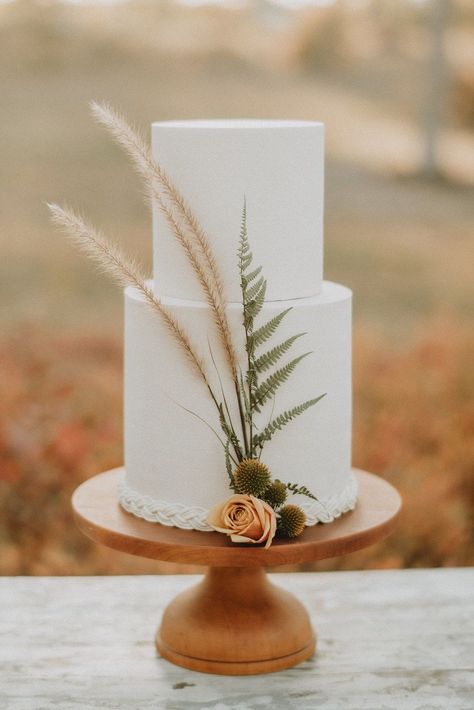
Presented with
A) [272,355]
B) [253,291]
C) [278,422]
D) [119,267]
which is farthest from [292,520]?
[119,267]

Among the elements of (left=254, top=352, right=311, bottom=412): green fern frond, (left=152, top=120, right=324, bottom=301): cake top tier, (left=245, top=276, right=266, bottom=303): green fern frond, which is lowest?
(left=254, top=352, right=311, bottom=412): green fern frond

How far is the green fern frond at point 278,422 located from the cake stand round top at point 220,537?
0.16 m

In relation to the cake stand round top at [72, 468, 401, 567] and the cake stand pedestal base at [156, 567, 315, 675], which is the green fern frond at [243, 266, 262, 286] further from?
the cake stand pedestal base at [156, 567, 315, 675]

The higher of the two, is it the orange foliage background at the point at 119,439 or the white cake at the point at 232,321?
the white cake at the point at 232,321

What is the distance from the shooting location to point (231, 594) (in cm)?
170

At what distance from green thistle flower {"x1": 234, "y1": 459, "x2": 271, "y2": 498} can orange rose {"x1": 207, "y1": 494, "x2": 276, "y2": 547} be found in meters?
0.02

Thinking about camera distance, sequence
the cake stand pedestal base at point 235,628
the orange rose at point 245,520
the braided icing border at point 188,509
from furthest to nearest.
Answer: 1. the cake stand pedestal base at point 235,628
2. the braided icing border at point 188,509
3. the orange rose at point 245,520

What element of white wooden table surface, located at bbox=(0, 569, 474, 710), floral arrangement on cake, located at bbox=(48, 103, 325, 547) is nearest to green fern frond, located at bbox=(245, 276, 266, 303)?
floral arrangement on cake, located at bbox=(48, 103, 325, 547)

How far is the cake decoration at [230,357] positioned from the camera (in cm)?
149

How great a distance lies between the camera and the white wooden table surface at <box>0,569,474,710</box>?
1.60m

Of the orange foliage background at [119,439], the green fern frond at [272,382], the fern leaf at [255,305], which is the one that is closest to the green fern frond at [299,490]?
the green fern frond at [272,382]

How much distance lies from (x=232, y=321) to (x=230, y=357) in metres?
0.06

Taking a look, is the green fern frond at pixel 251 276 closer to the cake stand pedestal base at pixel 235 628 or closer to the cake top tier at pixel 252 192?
the cake top tier at pixel 252 192

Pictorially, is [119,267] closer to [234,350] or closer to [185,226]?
[185,226]
